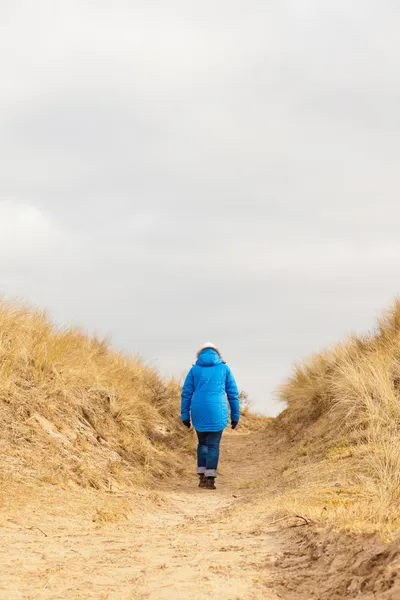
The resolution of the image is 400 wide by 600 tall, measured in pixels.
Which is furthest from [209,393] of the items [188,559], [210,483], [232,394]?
[188,559]

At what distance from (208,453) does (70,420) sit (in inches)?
87.4

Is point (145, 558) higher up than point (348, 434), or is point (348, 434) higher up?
point (348, 434)

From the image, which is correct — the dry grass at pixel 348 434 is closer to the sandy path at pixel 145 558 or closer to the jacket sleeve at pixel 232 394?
the sandy path at pixel 145 558

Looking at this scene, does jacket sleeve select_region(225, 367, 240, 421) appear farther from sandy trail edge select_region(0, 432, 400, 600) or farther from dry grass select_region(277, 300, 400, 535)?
sandy trail edge select_region(0, 432, 400, 600)

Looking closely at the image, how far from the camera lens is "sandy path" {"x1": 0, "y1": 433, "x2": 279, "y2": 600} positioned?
3877 mm

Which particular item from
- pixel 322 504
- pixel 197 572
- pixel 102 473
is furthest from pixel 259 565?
pixel 102 473

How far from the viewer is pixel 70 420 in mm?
9242

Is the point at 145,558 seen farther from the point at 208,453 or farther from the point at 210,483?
the point at 208,453

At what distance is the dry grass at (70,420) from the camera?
7.96 metres

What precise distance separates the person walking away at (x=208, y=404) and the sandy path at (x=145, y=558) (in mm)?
2679

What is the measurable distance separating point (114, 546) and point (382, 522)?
2.13 metres

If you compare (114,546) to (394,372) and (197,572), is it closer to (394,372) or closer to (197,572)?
(197,572)

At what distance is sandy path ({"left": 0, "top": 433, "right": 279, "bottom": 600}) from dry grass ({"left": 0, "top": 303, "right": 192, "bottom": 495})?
141cm

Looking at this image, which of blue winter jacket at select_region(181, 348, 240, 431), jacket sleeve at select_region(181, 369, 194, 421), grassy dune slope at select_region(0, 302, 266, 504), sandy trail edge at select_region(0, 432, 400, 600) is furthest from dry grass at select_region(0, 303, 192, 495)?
sandy trail edge at select_region(0, 432, 400, 600)
